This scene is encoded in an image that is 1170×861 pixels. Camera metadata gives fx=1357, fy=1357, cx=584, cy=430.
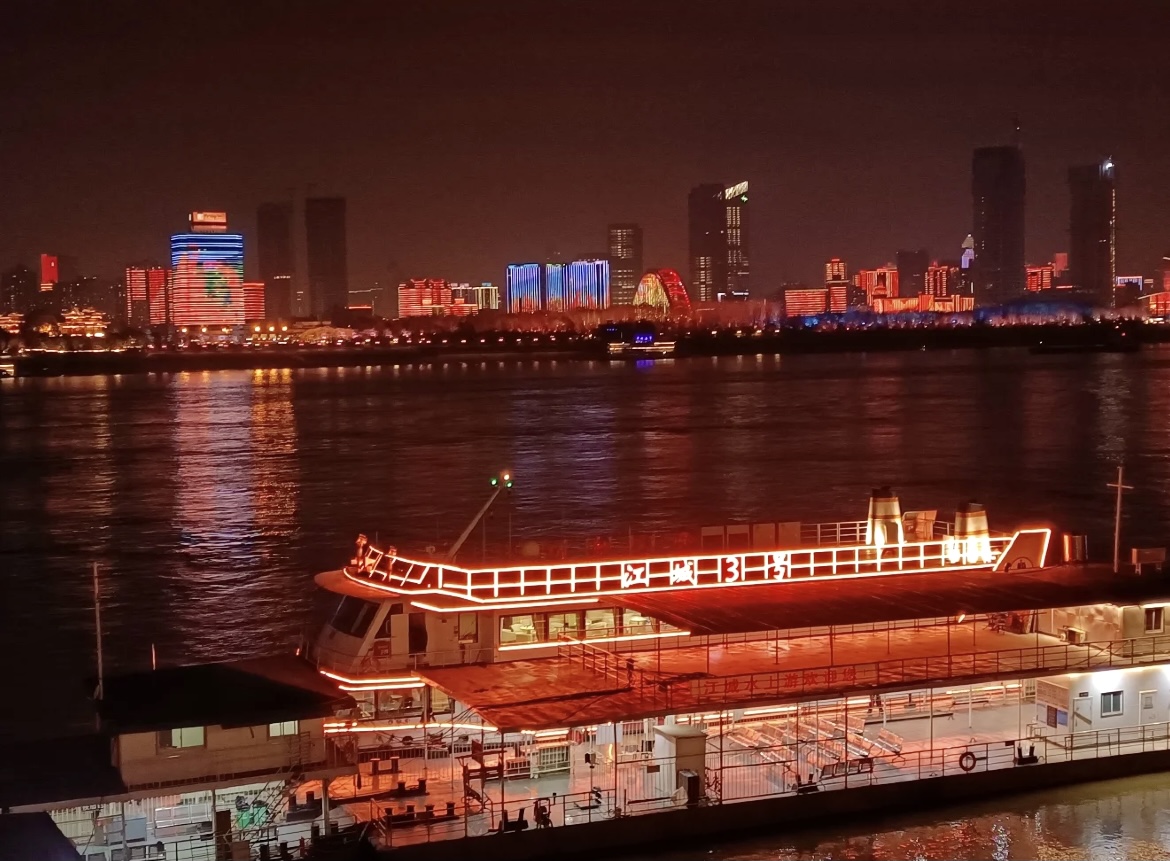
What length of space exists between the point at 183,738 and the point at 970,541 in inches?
550

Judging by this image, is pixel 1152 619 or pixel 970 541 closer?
pixel 1152 619

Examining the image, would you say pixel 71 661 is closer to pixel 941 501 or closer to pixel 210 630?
pixel 210 630

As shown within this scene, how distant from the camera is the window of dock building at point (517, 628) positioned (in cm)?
1986

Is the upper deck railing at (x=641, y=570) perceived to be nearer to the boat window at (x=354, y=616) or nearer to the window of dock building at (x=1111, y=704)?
the boat window at (x=354, y=616)

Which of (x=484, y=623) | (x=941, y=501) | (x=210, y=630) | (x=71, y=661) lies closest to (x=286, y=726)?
(x=484, y=623)

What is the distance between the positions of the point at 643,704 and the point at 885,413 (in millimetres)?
97344

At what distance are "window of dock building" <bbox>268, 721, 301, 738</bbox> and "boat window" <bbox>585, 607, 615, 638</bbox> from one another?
5211mm

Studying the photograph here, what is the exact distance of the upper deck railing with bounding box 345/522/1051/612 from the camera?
1969 cm

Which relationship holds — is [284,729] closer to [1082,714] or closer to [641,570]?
[641,570]

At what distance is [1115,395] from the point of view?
127 meters

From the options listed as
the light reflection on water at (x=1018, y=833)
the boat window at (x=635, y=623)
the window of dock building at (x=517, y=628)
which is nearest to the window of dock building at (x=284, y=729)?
the window of dock building at (x=517, y=628)

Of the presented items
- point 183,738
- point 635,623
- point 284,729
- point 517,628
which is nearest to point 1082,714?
point 635,623

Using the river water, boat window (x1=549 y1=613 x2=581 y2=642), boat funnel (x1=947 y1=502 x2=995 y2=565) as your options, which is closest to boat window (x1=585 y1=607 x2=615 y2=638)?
boat window (x1=549 y1=613 x2=581 y2=642)

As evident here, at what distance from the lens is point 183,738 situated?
16016 mm
